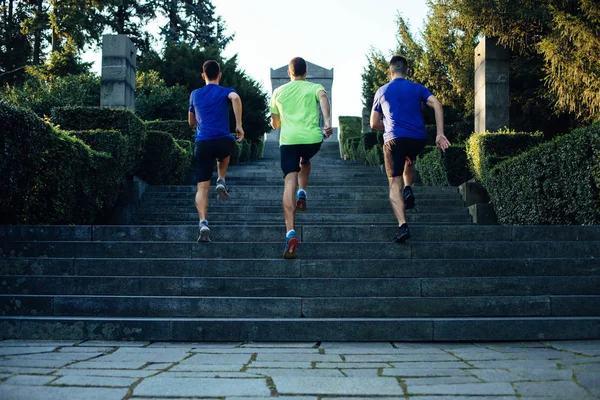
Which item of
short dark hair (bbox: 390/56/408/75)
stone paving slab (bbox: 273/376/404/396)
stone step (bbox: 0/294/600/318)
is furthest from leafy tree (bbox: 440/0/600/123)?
stone paving slab (bbox: 273/376/404/396)

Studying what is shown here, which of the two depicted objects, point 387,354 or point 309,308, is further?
point 309,308

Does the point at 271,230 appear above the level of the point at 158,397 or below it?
above

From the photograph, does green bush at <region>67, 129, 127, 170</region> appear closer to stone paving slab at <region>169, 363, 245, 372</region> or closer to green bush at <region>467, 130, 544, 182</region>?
green bush at <region>467, 130, 544, 182</region>

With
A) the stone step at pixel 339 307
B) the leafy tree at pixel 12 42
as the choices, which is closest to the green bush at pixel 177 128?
the stone step at pixel 339 307

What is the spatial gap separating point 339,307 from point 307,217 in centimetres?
415

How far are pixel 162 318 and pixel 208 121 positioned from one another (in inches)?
101

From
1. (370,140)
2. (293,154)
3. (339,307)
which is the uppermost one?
(370,140)

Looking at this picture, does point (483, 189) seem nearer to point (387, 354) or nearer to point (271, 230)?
point (271, 230)

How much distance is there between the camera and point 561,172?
308 inches

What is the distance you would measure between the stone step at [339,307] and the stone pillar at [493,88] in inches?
342

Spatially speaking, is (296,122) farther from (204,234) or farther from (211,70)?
(204,234)

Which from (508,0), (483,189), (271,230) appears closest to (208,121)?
(271,230)

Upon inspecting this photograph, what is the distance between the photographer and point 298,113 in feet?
21.7

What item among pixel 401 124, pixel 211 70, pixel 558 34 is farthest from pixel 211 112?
pixel 558 34
